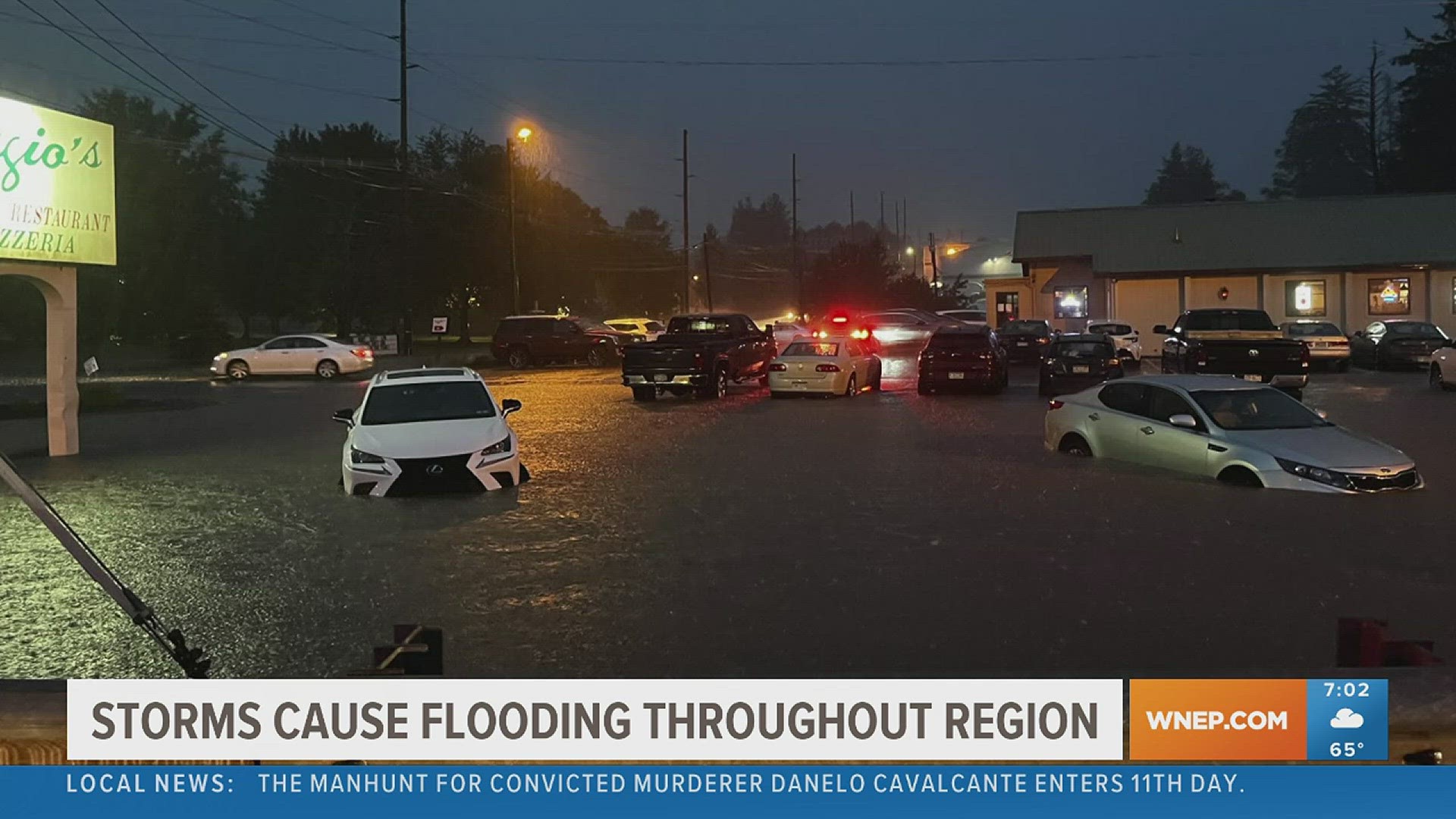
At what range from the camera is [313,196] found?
81375mm

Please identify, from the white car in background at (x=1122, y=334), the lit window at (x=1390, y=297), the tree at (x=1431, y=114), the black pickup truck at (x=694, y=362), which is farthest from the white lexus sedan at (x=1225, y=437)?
the tree at (x=1431, y=114)

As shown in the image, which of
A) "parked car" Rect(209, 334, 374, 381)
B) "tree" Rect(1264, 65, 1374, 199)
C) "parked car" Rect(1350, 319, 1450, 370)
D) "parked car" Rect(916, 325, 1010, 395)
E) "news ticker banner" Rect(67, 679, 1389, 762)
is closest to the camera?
"news ticker banner" Rect(67, 679, 1389, 762)

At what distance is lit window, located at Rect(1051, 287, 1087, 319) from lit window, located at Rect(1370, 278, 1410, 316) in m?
10.3

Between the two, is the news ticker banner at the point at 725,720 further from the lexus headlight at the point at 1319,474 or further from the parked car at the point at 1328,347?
the parked car at the point at 1328,347

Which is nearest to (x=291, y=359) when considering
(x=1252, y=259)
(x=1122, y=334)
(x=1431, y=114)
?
(x=1122, y=334)

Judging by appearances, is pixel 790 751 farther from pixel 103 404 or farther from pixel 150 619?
pixel 103 404

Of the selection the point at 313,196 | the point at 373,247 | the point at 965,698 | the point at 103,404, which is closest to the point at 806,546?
the point at 965,698

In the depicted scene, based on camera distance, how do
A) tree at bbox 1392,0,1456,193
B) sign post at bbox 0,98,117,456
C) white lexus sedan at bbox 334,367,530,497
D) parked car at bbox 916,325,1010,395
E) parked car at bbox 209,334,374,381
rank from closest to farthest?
1. white lexus sedan at bbox 334,367,530,497
2. sign post at bbox 0,98,117,456
3. parked car at bbox 916,325,1010,395
4. parked car at bbox 209,334,374,381
5. tree at bbox 1392,0,1456,193

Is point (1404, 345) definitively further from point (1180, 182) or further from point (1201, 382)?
point (1180, 182)

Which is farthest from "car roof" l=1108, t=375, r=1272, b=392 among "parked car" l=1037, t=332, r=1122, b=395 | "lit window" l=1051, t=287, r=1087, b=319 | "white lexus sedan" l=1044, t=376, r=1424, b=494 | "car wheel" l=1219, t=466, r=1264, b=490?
"lit window" l=1051, t=287, r=1087, b=319

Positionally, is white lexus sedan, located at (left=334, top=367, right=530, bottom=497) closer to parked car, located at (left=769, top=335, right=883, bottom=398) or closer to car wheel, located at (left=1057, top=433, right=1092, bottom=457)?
car wheel, located at (left=1057, top=433, right=1092, bottom=457)

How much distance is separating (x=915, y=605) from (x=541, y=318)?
39686 mm

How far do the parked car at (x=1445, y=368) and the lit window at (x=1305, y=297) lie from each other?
1958cm

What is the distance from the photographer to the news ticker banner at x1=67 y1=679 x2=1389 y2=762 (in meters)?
4.25
